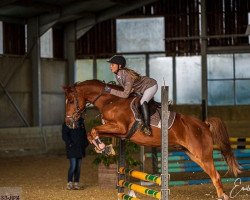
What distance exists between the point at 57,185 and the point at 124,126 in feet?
16.9

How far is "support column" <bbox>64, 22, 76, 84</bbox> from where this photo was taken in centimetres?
2530

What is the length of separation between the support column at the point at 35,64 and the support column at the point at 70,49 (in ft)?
6.77

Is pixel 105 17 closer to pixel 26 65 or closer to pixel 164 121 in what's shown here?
pixel 26 65

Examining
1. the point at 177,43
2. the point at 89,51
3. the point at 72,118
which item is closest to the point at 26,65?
the point at 89,51

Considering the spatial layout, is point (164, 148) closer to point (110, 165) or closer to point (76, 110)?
point (76, 110)

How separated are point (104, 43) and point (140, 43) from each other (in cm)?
137

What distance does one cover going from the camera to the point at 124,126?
27.7ft

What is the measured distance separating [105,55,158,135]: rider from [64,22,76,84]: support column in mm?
16670

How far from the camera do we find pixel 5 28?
2281cm

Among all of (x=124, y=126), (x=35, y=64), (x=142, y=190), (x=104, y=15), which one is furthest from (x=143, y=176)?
(x=104, y=15)

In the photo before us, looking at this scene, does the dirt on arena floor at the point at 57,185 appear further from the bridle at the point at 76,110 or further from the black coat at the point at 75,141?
the bridle at the point at 76,110

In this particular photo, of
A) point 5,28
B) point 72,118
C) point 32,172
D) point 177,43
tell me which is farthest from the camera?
point 177,43

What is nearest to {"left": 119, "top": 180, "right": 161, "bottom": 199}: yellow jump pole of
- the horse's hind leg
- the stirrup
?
the stirrup

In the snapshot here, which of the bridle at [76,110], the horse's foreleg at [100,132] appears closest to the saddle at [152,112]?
the horse's foreleg at [100,132]
